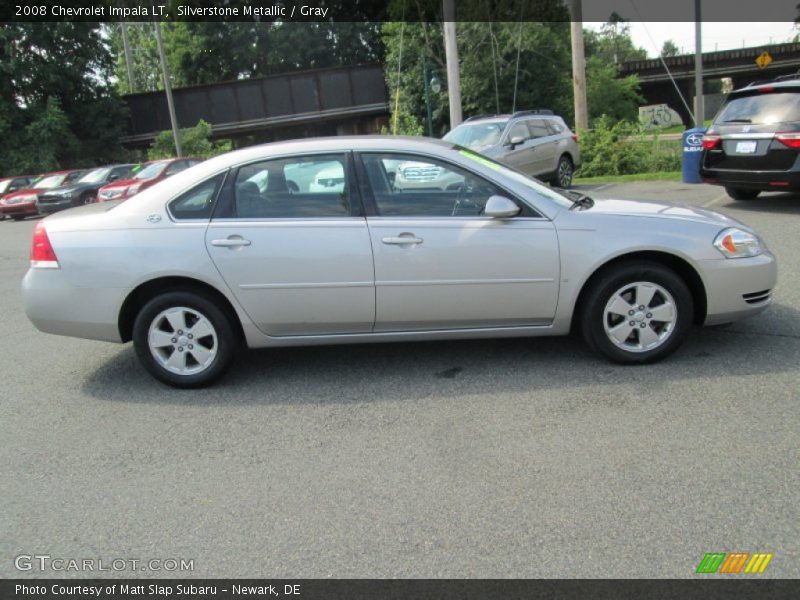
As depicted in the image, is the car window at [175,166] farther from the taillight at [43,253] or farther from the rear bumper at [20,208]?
the taillight at [43,253]

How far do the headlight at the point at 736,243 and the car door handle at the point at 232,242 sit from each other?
3.14 meters

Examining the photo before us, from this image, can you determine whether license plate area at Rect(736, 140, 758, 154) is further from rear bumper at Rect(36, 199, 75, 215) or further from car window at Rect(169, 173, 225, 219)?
rear bumper at Rect(36, 199, 75, 215)

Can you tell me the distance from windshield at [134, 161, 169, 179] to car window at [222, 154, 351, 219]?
16980mm

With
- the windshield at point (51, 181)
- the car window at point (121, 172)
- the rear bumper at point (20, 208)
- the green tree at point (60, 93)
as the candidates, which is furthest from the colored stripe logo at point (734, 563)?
the green tree at point (60, 93)

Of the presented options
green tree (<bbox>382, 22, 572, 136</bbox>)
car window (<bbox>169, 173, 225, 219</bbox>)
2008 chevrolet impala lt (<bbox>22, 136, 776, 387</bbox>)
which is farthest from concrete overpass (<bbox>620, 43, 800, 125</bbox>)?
car window (<bbox>169, 173, 225, 219</bbox>)

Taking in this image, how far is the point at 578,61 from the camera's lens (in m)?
21.2

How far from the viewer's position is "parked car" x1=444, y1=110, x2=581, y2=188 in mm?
13445

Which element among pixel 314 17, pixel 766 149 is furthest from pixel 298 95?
pixel 766 149

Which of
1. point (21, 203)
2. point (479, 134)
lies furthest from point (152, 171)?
point (479, 134)

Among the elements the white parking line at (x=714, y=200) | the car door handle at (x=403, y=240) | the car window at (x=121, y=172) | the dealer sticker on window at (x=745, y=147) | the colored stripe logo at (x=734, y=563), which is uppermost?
the car door handle at (x=403, y=240)

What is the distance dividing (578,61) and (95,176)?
16418 millimetres

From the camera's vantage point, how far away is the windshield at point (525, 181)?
4777 mm

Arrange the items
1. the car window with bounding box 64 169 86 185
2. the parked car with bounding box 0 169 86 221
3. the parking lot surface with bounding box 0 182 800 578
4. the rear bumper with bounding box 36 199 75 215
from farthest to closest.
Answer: the car window with bounding box 64 169 86 185 → the parked car with bounding box 0 169 86 221 → the rear bumper with bounding box 36 199 75 215 → the parking lot surface with bounding box 0 182 800 578

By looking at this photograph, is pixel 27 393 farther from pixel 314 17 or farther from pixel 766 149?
pixel 314 17
